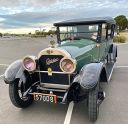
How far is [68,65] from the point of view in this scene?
17.3 ft

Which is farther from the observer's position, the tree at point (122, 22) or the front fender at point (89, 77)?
the tree at point (122, 22)

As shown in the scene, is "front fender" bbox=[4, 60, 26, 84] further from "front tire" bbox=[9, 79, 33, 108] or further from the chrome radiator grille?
the chrome radiator grille

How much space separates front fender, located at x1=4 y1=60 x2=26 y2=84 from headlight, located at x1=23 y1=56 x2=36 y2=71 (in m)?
0.18

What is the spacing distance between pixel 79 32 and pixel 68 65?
2.11 metres

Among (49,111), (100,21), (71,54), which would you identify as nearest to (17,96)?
(49,111)

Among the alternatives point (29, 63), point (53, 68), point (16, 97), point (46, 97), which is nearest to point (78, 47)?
point (53, 68)

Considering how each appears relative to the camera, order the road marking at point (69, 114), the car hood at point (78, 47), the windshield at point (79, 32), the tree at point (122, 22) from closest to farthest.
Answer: the road marking at point (69, 114) → the car hood at point (78, 47) → the windshield at point (79, 32) → the tree at point (122, 22)

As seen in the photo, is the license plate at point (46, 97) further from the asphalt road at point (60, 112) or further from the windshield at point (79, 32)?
the windshield at point (79, 32)

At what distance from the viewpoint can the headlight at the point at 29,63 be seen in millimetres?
5543

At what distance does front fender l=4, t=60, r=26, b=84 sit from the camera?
5.51 metres

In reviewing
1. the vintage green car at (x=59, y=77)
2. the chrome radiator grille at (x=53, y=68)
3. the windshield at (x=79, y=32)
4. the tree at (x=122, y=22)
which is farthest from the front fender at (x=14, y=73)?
the tree at (x=122, y=22)

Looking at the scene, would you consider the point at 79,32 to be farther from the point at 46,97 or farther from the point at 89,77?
the point at 46,97

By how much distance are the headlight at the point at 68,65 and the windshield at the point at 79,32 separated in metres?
1.98

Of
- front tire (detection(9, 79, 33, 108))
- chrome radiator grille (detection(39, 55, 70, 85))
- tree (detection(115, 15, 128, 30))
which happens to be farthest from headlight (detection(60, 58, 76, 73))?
tree (detection(115, 15, 128, 30))
